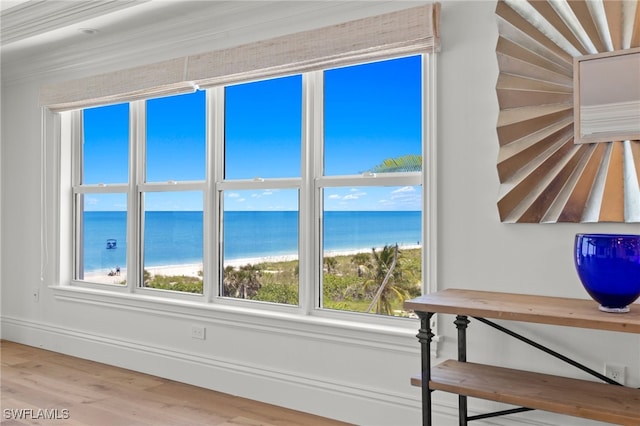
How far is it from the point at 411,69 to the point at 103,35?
2423 mm

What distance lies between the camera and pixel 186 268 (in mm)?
3879

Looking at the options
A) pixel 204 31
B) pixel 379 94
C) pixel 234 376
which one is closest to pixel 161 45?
pixel 204 31

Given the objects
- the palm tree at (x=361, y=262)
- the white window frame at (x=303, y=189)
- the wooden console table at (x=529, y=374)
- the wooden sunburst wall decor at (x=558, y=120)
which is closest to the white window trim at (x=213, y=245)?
the white window frame at (x=303, y=189)

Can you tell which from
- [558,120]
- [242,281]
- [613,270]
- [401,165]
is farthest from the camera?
[242,281]

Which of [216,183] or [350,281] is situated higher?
[216,183]

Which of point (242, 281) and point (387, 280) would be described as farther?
point (242, 281)

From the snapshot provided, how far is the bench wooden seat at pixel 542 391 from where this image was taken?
193cm

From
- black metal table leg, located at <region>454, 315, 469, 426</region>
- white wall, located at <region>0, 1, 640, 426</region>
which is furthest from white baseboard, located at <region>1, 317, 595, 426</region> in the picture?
black metal table leg, located at <region>454, 315, 469, 426</region>

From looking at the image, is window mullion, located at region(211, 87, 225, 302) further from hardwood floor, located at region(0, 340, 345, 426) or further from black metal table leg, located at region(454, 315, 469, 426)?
black metal table leg, located at region(454, 315, 469, 426)

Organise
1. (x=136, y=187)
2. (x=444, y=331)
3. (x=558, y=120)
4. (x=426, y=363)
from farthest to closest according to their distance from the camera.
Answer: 1. (x=136, y=187)
2. (x=444, y=331)
3. (x=558, y=120)
4. (x=426, y=363)

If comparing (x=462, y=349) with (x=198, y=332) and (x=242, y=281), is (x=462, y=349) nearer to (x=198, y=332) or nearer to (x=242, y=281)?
(x=242, y=281)

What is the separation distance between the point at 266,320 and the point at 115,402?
1.02 m

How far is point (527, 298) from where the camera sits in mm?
2361

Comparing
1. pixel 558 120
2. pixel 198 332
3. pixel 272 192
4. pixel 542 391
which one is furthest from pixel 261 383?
pixel 558 120
